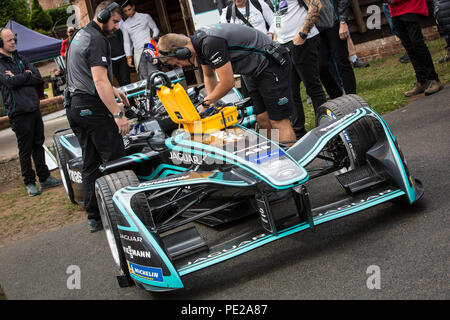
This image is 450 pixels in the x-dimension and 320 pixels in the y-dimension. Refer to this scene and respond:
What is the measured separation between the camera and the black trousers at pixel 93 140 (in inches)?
208

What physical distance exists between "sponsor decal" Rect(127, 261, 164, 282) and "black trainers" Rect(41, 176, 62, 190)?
16.1ft

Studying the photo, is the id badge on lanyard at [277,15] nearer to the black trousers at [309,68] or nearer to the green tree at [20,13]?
the black trousers at [309,68]

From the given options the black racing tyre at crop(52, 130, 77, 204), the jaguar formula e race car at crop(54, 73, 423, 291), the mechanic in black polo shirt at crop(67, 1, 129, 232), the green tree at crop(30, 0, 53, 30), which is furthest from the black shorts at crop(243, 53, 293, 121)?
the green tree at crop(30, 0, 53, 30)

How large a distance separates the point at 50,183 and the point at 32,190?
345 mm

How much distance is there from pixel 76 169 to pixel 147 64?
3.33 metres

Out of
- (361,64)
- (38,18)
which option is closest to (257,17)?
(361,64)

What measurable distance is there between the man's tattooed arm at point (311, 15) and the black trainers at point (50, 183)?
4457mm

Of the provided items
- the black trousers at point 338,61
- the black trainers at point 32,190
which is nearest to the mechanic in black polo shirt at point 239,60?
the black trousers at point 338,61

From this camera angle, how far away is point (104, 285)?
4.05m

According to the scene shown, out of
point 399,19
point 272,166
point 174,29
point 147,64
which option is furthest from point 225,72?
point 174,29

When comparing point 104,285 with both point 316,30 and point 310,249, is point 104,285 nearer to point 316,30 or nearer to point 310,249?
point 310,249

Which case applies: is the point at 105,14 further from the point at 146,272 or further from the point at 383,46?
the point at 383,46

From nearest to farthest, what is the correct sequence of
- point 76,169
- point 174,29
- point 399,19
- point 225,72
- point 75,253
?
point 225,72
point 75,253
point 76,169
point 399,19
point 174,29

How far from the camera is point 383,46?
1218cm
